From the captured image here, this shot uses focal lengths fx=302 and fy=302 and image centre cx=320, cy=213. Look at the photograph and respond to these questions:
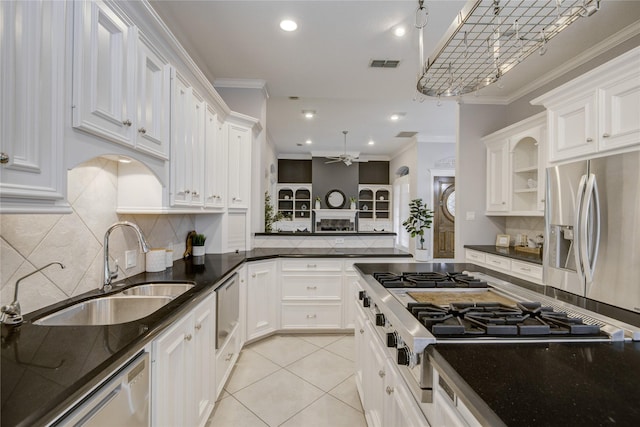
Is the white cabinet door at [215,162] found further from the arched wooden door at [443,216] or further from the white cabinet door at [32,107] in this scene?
the arched wooden door at [443,216]

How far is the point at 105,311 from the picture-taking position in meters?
1.61

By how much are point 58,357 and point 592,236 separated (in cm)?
316

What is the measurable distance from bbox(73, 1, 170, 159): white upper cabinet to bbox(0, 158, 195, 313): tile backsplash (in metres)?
0.38

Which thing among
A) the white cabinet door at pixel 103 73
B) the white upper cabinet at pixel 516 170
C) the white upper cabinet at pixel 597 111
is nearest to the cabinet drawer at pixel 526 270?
the white upper cabinet at pixel 516 170

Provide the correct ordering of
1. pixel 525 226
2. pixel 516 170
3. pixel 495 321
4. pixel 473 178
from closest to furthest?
pixel 495 321, pixel 516 170, pixel 525 226, pixel 473 178

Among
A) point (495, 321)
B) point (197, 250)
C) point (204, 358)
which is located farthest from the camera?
point (197, 250)

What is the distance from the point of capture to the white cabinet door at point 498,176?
148 inches

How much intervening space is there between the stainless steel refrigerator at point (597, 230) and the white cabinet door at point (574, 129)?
182 millimetres

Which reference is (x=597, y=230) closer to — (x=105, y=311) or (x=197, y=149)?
(x=197, y=149)

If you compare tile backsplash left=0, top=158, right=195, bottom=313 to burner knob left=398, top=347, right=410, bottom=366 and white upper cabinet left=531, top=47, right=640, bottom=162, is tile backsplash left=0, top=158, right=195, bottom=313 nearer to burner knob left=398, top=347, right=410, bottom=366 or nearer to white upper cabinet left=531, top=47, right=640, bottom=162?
burner knob left=398, top=347, right=410, bottom=366

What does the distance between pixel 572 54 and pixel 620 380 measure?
3.57 metres

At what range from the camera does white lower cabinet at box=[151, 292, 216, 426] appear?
4.15 ft

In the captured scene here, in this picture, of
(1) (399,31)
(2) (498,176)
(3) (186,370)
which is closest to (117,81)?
(3) (186,370)

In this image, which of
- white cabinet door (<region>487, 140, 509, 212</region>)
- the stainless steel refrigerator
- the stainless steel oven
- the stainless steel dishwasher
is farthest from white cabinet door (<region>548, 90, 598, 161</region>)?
the stainless steel dishwasher
